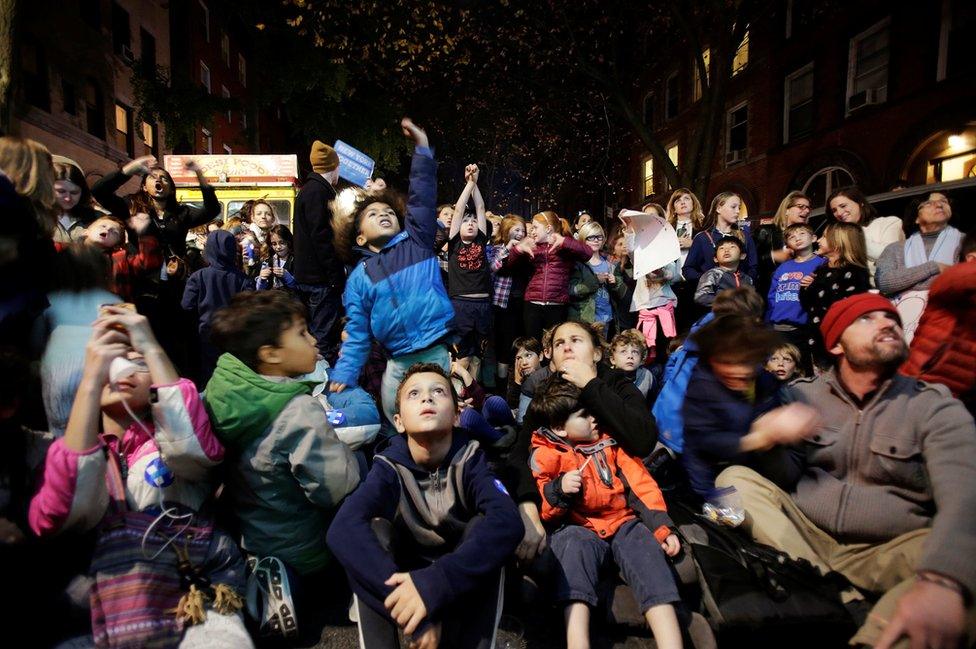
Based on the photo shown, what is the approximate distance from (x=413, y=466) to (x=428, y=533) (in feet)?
0.96

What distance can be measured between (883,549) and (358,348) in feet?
9.40

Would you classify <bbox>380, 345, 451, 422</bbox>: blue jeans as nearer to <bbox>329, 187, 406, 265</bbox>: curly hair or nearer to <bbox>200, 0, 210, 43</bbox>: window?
<bbox>329, 187, 406, 265</bbox>: curly hair

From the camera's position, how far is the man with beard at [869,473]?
6.48 feet

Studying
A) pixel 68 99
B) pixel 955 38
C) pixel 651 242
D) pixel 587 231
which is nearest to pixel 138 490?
pixel 651 242

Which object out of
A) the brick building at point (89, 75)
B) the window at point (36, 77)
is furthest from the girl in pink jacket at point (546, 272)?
the window at point (36, 77)

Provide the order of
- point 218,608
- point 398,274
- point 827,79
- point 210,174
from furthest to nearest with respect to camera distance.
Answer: point 827,79 < point 210,174 < point 398,274 < point 218,608

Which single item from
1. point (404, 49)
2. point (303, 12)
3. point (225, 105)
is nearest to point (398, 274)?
point (404, 49)

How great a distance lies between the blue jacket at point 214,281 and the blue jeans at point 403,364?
82.1 inches

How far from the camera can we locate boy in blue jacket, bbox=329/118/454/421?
3287mm

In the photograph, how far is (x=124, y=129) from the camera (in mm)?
17703

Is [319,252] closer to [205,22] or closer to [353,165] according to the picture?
[353,165]

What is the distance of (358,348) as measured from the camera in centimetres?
332

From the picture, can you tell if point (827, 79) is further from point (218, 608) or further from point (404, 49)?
point (218, 608)

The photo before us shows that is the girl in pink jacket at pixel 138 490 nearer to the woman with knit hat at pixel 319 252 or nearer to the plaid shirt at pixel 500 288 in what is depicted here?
the woman with knit hat at pixel 319 252
